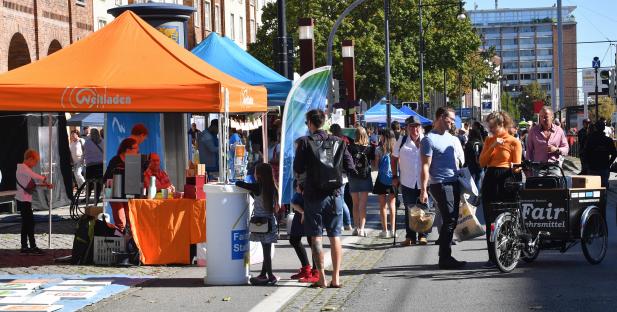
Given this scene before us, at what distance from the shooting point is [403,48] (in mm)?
63469

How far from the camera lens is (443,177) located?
12.8m

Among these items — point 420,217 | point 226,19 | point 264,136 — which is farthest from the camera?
point 226,19

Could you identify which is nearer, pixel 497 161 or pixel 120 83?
pixel 497 161

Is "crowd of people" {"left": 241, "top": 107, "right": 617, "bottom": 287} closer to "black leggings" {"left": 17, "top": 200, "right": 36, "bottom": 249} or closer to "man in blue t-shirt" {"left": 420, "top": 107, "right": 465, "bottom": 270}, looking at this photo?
"man in blue t-shirt" {"left": 420, "top": 107, "right": 465, "bottom": 270}

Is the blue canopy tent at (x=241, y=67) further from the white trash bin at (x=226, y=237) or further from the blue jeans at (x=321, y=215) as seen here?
the blue jeans at (x=321, y=215)

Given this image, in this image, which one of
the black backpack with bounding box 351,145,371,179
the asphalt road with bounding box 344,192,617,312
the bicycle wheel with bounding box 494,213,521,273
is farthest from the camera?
the black backpack with bounding box 351,145,371,179

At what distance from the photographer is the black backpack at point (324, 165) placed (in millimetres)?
10828

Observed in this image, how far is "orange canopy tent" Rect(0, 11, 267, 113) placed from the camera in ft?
41.2

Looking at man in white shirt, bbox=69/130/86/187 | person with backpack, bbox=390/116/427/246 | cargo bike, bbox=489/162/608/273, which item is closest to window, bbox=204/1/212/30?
man in white shirt, bbox=69/130/86/187

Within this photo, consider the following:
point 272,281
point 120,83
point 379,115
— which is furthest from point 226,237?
point 379,115

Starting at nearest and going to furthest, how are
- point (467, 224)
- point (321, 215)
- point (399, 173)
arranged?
point (321, 215) < point (467, 224) < point (399, 173)

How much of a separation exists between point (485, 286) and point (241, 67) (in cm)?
971

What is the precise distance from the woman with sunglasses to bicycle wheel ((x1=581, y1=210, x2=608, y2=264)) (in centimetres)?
533

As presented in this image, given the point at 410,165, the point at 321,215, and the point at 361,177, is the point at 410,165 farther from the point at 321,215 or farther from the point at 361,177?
the point at 321,215
